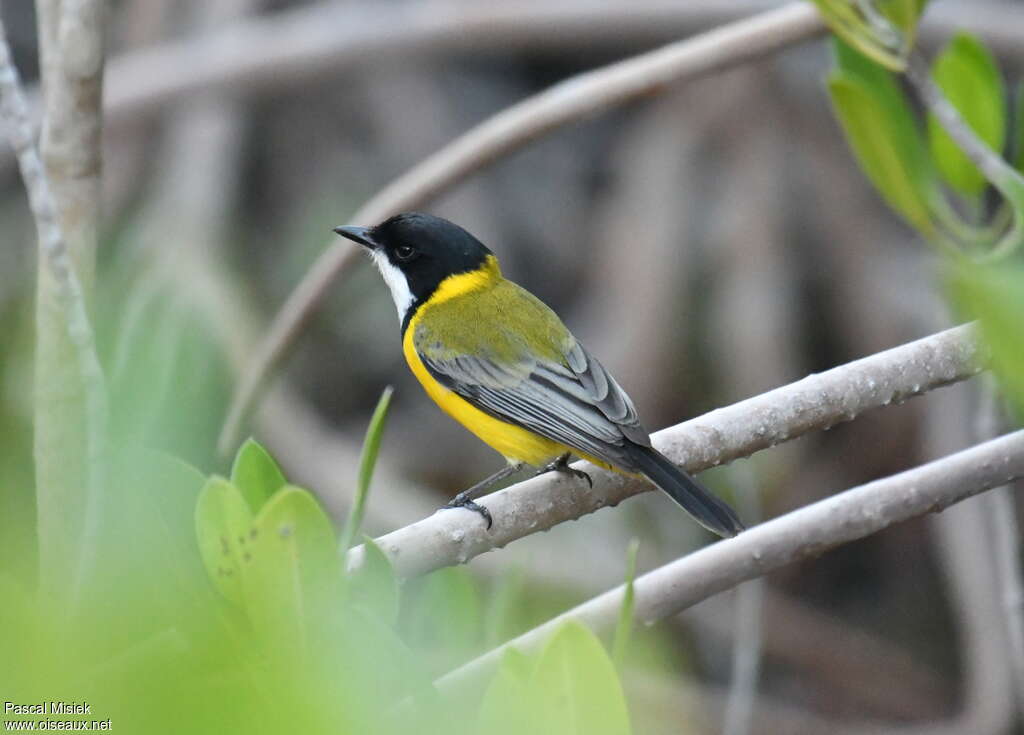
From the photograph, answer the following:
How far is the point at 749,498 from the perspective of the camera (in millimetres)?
3750

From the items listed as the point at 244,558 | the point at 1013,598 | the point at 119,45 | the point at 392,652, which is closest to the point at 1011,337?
the point at 392,652

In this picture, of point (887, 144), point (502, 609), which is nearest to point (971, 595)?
point (887, 144)

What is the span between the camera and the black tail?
83.7 inches

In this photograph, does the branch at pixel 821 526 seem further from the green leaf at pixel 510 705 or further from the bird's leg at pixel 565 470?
the green leaf at pixel 510 705

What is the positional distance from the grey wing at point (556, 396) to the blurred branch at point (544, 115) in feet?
1.83

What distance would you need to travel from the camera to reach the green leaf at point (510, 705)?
2.83 feet

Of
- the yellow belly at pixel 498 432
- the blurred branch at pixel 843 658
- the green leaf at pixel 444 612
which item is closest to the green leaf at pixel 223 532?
the green leaf at pixel 444 612

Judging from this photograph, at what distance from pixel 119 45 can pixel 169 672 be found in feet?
18.6

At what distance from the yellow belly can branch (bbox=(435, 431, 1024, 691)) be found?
2.15 ft

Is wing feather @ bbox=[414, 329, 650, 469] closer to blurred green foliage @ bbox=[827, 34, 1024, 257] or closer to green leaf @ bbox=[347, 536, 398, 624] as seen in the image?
blurred green foliage @ bbox=[827, 34, 1024, 257]

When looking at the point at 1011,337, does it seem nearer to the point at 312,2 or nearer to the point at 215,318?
the point at 215,318

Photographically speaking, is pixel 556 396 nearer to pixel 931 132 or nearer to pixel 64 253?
pixel 931 132

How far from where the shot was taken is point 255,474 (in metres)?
1.43

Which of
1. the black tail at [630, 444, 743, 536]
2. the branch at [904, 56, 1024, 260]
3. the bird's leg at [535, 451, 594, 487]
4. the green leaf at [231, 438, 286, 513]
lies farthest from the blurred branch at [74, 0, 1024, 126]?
the green leaf at [231, 438, 286, 513]
